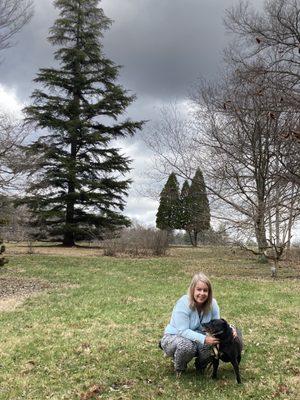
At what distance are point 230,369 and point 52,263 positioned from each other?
15319 millimetres

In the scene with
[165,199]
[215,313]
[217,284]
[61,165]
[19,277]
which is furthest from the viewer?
[61,165]

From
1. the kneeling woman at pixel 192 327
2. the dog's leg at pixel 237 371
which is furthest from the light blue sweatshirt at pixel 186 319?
the dog's leg at pixel 237 371

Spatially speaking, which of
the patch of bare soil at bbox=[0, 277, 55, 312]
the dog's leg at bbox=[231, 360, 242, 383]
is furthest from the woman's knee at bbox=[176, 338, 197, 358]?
the patch of bare soil at bbox=[0, 277, 55, 312]

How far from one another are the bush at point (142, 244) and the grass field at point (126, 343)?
11328 mm

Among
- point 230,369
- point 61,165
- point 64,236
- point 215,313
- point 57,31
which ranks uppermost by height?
point 57,31

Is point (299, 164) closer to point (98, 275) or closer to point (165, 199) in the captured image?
point (98, 275)

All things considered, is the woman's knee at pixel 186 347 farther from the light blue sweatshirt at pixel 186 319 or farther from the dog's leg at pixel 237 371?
the dog's leg at pixel 237 371

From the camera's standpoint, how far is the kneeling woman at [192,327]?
5.38 metres

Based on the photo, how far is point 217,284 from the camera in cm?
1441

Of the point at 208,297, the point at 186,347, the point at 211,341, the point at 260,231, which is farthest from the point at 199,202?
the point at 211,341

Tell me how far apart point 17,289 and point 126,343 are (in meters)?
7.12

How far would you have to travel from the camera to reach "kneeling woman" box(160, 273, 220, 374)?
5.38 metres

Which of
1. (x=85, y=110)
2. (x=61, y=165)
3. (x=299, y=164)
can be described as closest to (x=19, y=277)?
(x=299, y=164)

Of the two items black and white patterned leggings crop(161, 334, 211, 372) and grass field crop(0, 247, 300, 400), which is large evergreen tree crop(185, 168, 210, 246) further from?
black and white patterned leggings crop(161, 334, 211, 372)
